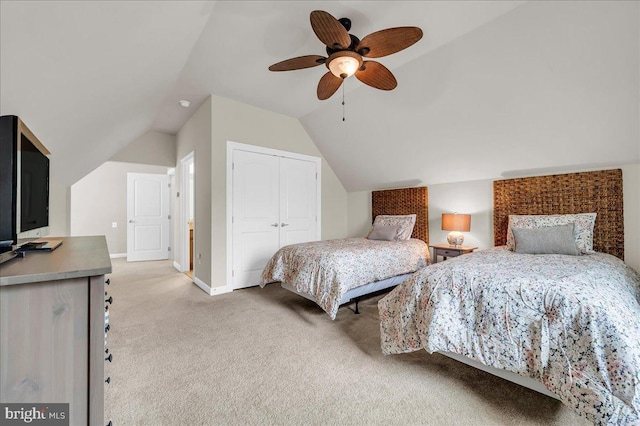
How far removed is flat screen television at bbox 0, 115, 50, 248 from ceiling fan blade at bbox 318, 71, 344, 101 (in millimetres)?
2032

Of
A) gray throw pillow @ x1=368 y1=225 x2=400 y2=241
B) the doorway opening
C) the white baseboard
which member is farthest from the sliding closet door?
the doorway opening

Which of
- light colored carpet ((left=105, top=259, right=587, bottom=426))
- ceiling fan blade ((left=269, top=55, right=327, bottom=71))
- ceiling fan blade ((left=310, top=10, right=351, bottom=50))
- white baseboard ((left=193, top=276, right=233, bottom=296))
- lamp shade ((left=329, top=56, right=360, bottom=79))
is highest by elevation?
ceiling fan blade ((left=269, top=55, right=327, bottom=71))

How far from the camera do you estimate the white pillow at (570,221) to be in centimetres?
269

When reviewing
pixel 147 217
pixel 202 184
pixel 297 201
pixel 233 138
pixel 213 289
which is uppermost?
pixel 233 138

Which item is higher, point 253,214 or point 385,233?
point 253,214

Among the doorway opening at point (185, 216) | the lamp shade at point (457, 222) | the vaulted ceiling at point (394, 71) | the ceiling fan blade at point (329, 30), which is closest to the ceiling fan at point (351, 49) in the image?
the ceiling fan blade at point (329, 30)

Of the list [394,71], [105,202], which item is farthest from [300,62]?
[105,202]

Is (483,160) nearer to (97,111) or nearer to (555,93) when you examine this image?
(555,93)

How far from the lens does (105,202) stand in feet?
21.1

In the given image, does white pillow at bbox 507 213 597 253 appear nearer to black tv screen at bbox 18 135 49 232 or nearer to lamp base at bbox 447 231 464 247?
lamp base at bbox 447 231 464 247

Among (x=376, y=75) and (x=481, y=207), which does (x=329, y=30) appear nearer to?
(x=376, y=75)

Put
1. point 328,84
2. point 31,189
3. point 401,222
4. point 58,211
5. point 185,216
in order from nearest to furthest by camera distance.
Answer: point 31,189, point 328,84, point 58,211, point 401,222, point 185,216

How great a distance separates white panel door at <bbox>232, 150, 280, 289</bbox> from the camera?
3889 mm

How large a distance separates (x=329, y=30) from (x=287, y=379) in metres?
2.33
